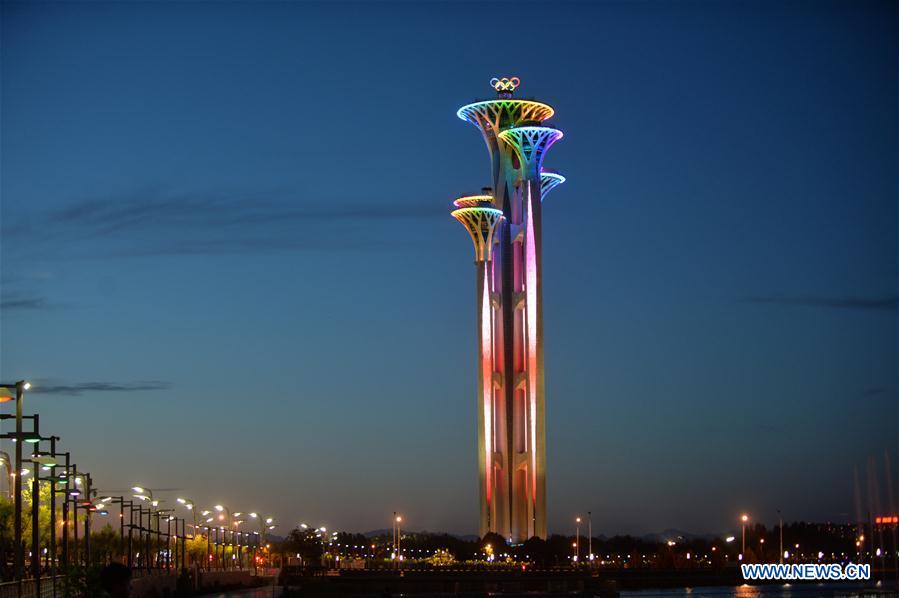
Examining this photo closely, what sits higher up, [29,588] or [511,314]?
[511,314]

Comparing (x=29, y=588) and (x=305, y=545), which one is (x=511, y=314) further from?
(x=29, y=588)

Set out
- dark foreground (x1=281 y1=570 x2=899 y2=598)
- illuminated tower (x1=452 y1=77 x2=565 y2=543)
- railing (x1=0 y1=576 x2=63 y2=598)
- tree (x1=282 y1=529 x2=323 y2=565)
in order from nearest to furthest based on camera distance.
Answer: railing (x1=0 y1=576 x2=63 y2=598) → dark foreground (x1=281 y1=570 x2=899 y2=598) → illuminated tower (x1=452 y1=77 x2=565 y2=543) → tree (x1=282 y1=529 x2=323 y2=565)

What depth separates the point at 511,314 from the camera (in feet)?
328

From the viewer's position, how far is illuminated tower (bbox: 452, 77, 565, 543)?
97000mm

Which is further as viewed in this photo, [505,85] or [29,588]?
[505,85]

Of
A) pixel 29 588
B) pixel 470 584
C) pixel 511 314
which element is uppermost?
pixel 511 314

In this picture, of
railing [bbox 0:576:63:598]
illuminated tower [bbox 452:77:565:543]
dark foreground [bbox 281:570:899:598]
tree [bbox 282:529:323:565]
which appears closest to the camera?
railing [bbox 0:576:63:598]

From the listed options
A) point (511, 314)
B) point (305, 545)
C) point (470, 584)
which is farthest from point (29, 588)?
point (305, 545)

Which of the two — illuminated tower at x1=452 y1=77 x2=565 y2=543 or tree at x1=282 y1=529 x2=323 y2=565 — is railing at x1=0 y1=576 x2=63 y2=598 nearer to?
illuminated tower at x1=452 y1=77 x2=565 y2=543

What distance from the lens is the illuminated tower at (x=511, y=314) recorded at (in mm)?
97000

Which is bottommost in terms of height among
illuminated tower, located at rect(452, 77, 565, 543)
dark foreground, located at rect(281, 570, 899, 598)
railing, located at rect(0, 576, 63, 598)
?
dark foreground, located at rect(281, 570, 899, 598)

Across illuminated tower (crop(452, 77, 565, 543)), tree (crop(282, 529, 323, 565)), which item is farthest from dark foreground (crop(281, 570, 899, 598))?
tree (crop(282, 529, 323, 565))

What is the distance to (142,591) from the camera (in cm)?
5222

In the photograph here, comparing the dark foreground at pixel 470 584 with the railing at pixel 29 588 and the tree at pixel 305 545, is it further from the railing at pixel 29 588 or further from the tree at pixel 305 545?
the tree at pixel 305 545
